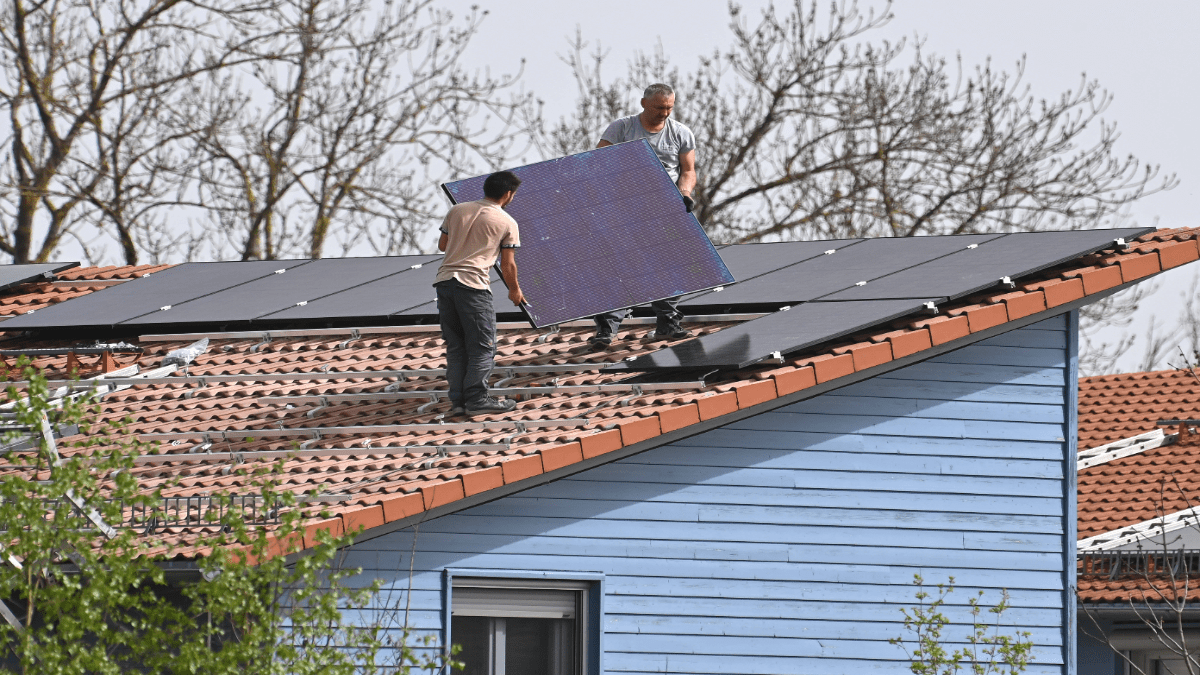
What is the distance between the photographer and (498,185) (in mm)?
10430

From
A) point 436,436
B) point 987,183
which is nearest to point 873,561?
point 436,436

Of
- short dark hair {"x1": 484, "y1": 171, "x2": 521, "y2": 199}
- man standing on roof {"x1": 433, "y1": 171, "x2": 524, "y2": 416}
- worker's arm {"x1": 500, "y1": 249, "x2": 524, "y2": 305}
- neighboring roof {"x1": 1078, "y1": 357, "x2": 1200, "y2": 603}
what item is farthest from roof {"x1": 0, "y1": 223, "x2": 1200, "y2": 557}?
neighboring roof {"x1": 1078, "y1": 357, "x2": 1200, "y2": 603}

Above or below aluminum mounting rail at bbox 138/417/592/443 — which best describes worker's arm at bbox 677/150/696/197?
above

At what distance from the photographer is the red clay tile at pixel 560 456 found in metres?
9.61

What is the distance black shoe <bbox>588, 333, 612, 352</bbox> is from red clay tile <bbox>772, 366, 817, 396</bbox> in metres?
1.80

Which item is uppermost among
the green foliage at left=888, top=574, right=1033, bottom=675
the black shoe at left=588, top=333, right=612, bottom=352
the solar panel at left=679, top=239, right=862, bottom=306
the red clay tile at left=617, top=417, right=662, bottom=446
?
the solar panel at left=679, top=239, right=862, bottom=306

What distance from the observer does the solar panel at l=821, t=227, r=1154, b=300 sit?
11.4 m

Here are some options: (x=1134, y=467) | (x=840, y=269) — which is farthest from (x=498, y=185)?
(x=1134, y=467)

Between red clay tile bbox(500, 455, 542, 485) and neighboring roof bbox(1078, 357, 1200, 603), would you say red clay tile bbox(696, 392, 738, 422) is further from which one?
neighboring roof bbox(1078, 357, 1200, 603)

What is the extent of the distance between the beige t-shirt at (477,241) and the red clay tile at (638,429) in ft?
4.75

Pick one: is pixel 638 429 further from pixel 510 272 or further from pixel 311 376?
pixel 311 376

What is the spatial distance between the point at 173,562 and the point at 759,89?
919 inches

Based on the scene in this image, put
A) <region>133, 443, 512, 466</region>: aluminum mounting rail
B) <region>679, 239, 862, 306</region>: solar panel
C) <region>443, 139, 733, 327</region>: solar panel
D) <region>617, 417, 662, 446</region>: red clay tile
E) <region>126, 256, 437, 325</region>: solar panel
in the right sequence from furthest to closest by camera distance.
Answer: <region>126, 256, 437, 325</region>: solar panel
<region>679, 239, 862, 306</region>: solar panel
<region>443, 139, 733, 327</region>: solar panel
<region>133, 443, 512, 466</region>: aluminum mounting rail
<region>617, 417, 662, 446</region>: red clay tile

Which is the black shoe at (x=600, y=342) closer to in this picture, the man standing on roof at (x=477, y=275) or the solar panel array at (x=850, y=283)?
the solar panel array at (x=850, y=283)
